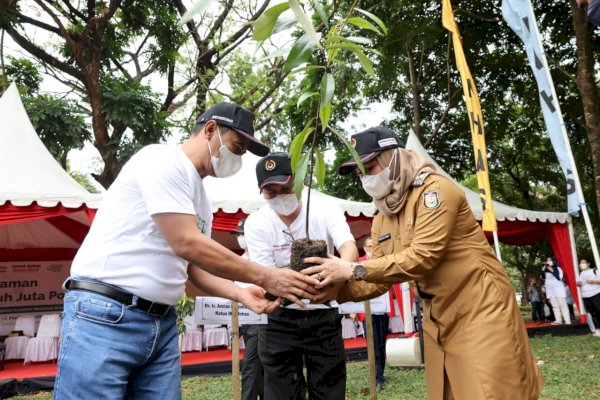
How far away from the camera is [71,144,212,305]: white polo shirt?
1.96 m

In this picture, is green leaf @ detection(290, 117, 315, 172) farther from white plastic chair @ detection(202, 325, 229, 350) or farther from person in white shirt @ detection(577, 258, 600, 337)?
person in white shirt @ detection(577, 258, 600, 337)

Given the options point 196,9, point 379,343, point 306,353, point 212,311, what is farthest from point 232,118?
point 379,343

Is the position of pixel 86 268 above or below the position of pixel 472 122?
below

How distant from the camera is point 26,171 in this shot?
27.0ft

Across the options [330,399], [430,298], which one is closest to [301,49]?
[430,298]

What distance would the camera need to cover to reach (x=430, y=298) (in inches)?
96.0

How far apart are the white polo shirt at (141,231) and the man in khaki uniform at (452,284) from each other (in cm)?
62

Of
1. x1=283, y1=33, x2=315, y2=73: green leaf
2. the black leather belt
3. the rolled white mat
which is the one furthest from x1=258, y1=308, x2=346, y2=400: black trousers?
the rolled white mat

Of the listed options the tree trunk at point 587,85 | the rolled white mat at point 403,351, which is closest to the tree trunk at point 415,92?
the tree trunk at point 587,85

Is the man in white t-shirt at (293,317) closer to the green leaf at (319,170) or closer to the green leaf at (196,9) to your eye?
the green leaf at (319,170)

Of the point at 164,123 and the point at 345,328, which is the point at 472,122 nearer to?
the point at 345,328

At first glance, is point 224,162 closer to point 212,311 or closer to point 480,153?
point 212,311

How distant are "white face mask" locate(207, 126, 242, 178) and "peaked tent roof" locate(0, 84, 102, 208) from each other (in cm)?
579

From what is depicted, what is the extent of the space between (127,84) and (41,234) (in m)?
4.49
